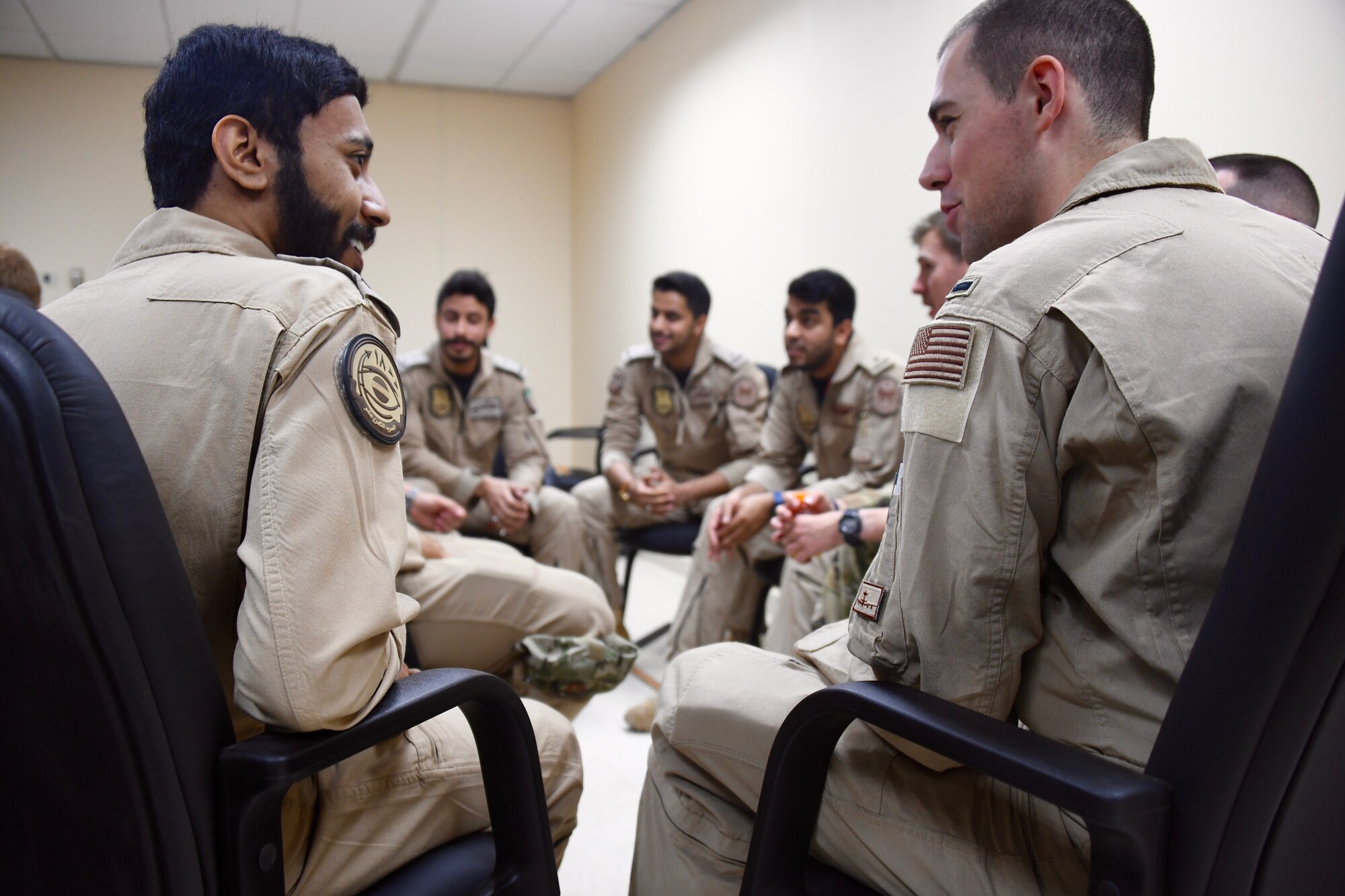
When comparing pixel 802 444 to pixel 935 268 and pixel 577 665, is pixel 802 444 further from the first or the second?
pixel 577 665

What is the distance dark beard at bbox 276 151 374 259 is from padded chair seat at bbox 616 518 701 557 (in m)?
1.82

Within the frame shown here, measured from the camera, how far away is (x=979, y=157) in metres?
0.91

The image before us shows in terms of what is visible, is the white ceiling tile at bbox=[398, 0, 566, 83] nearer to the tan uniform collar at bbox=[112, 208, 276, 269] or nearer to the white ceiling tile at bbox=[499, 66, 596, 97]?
the white ceiling tile at bbox=[499, 66, 596, 97]

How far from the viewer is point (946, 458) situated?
0.70 meters

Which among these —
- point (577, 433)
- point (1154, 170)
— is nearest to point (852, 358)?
point (577, 433)

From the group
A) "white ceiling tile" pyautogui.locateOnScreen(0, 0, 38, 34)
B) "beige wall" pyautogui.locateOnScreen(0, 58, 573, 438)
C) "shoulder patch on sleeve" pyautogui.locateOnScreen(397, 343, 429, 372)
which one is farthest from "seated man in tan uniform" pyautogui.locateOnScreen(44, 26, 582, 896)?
"beige wall" pyautogui.locateOnScreen(0, 58, 573, 438)

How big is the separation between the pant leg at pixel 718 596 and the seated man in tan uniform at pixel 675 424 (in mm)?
319

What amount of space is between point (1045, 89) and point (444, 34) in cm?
A: 407

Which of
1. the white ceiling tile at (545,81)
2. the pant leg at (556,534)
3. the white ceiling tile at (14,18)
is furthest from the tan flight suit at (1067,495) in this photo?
the white ceiling tile at (545,81)

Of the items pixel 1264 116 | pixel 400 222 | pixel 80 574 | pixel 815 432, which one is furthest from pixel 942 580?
pixel 400 222

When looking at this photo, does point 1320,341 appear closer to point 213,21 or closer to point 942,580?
point 942,580

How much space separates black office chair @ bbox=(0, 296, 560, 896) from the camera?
1.76 feet

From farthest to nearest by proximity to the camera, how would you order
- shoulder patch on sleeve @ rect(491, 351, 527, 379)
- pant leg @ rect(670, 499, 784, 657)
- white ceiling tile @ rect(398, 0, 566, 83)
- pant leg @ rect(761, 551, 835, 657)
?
white ceiling tile @ rect(398, 0, 566, 83) → shoulder patch on sleeve @ rect(491, 351, 527, 379) → pant leg @ rect(670, 499, 784, 657) → pant leg @ rect(761, 551, 835, 657)

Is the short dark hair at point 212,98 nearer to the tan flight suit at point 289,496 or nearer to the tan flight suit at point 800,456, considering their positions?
the tan flight suit at point 289,496
